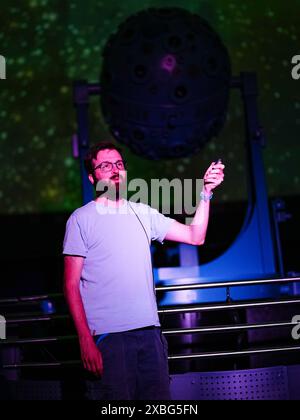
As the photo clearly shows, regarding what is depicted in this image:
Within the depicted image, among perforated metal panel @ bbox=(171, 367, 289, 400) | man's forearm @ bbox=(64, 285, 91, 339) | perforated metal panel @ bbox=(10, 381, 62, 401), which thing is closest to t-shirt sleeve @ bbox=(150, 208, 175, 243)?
man's forearm @ bbox=(64, 285, 91, 339)

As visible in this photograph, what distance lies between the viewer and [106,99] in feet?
13.4

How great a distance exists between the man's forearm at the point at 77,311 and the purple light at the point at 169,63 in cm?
199

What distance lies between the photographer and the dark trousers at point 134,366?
2.29 m

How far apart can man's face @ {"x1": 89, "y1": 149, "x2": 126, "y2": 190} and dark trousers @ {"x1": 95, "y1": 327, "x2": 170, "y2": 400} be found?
2.09ft

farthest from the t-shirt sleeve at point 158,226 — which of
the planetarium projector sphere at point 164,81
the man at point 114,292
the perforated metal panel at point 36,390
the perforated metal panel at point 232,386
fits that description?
the planetarium projector sphere at point 164,81

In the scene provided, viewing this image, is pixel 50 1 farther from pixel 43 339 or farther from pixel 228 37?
pixel 43 339

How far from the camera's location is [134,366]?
2322mm

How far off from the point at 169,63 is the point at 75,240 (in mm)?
1867

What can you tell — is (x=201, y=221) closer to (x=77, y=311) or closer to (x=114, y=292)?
(x=114, y=292)

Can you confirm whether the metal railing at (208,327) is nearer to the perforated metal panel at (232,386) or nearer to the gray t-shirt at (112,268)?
the perforated metal panel at (232,386)

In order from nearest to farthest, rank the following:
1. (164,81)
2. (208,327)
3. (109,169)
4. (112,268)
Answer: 1. (112,268)
2. (109,169)
3. (208,327)
4. (164,81)

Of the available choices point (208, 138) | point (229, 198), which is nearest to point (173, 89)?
point (208, 138)

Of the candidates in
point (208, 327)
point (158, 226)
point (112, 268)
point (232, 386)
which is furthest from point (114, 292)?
point (232, 386)

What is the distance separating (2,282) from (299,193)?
351 centimetres
